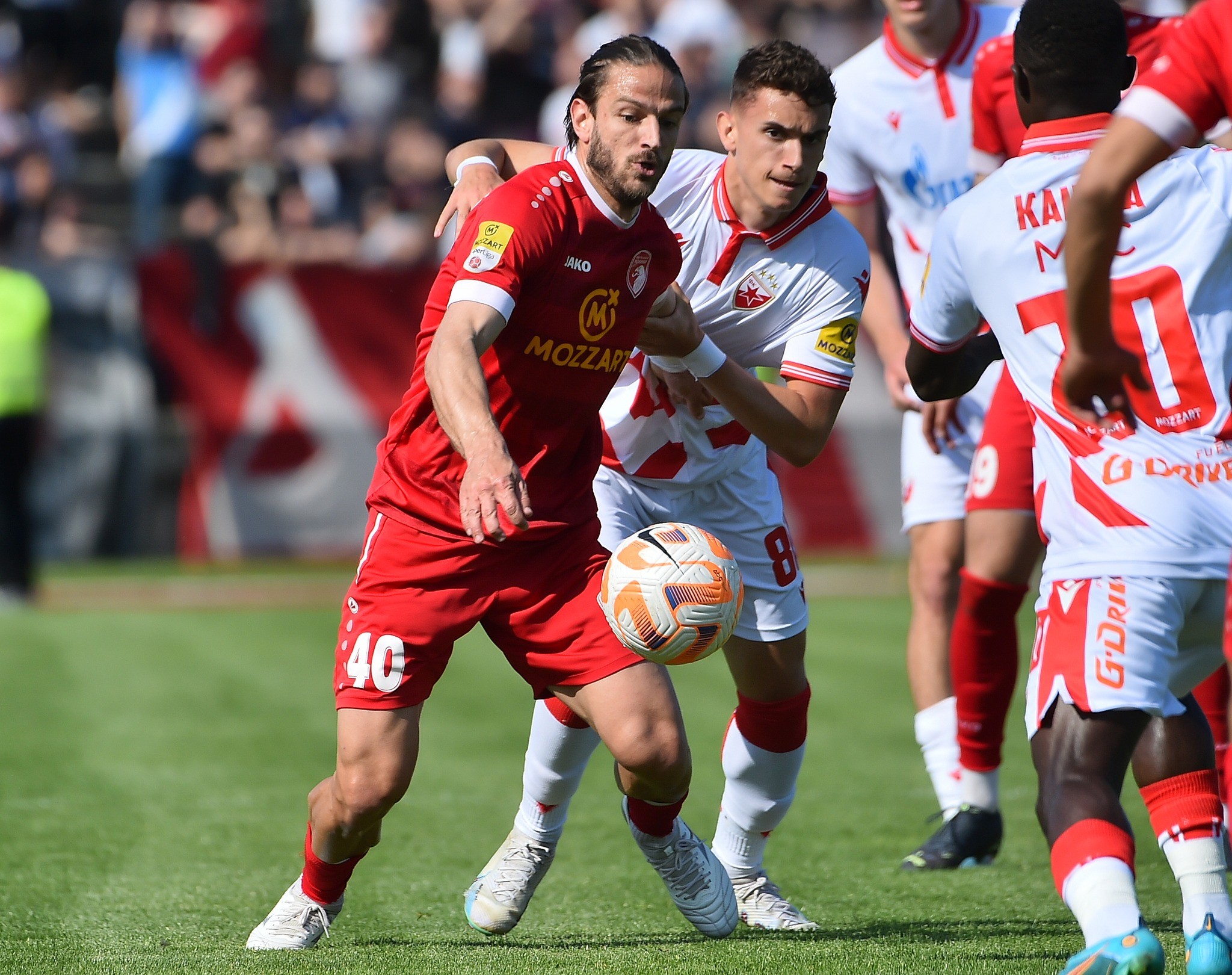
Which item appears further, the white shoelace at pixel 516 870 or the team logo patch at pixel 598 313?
the white shoelace at pixel 516 870

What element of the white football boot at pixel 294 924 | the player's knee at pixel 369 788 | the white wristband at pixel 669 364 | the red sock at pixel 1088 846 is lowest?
the white football boot at pixel 294 924

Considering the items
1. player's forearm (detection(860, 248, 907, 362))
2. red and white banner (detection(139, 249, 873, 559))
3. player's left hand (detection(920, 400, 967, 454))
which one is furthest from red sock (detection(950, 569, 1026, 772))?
red and white banner (detection(139, 249, 873, 559))

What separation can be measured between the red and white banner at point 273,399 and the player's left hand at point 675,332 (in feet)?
36.3

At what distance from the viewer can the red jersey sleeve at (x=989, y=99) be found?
5836 millimetres

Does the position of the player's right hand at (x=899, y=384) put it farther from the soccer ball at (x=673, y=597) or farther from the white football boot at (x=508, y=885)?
the white football boot at (x=508, y=885)

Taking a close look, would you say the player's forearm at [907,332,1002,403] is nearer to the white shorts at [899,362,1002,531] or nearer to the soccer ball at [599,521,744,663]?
the soccer ball at [599,521,744,663]

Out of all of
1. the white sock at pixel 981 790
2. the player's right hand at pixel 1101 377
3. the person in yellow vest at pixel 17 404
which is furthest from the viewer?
the person in yellow vest at pixel 17 404

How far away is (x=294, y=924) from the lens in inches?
183

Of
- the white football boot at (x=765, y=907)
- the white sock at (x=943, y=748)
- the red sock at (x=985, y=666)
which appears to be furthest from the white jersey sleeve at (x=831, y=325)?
the white sock at (x=943, y=748)

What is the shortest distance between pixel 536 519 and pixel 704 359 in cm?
68

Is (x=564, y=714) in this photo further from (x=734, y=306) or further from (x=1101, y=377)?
(x=1101, y=377)

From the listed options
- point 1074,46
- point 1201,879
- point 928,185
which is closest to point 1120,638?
point 1201,879

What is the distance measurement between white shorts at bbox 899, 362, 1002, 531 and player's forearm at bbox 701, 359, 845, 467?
4.79 ft

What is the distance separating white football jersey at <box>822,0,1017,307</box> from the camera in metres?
6.56
